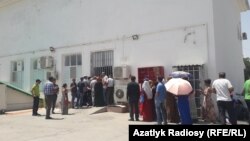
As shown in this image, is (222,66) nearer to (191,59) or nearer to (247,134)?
(191,59)

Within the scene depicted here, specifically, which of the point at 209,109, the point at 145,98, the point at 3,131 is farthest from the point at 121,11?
the point at 3,131

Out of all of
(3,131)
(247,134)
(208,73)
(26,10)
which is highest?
(26,10)

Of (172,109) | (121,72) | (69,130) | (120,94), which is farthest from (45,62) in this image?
(172,109)

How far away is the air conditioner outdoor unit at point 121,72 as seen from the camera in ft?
50.3

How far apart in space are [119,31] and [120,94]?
3452 millimetres

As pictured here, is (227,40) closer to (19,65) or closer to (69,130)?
(69,130)

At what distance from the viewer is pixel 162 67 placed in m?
14.2

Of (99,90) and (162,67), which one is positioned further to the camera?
(99,90)

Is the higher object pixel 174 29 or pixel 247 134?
pixel 174 29

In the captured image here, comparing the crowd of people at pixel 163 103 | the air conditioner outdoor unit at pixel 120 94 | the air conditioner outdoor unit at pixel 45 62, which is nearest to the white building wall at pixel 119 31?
the air conditioner outdoor unit at pixel 45 62

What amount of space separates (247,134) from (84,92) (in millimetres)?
11434

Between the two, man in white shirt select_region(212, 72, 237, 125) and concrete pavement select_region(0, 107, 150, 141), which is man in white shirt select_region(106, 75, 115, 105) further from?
man in white shirt select_region(212, 72, 237, 125)

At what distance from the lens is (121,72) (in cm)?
1548

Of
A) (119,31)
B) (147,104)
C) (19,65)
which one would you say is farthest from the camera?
(19,65)
